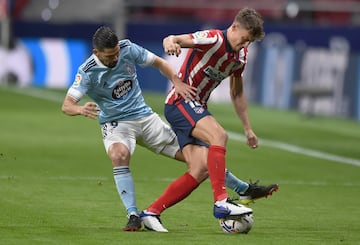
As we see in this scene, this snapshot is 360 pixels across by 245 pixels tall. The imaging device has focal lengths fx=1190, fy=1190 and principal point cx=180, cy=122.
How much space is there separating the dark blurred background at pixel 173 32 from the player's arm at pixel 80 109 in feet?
59.3

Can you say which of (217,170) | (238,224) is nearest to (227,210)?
(238,224)

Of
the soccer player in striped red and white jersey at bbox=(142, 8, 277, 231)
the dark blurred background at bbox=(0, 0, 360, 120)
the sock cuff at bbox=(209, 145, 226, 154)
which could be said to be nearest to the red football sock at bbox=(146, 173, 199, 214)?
the soccer player in striped red and white jersey at bbox=(142, 8, 277, 231)

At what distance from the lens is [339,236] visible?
10047mm

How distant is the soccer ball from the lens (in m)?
9.96

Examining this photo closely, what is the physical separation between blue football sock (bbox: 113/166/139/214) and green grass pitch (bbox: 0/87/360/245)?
0.25 metres

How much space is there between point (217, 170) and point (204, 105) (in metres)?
0.83

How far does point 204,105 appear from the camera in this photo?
10555 mm

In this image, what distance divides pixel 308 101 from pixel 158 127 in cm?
1765

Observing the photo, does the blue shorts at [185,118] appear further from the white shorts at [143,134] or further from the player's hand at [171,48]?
the player's hand at [171,48]

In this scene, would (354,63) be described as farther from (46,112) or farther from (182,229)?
(182,229)

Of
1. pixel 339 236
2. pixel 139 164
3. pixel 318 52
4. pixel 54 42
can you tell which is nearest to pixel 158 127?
pixel 339 236

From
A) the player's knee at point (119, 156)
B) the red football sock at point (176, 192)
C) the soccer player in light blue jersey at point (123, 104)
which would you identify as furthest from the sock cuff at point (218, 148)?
the player's knee at point (119, 156)

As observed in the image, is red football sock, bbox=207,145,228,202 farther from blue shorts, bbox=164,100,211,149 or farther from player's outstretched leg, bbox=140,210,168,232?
player's outstretched leg, bbox=140,210,168,232

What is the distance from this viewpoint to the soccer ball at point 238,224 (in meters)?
9.96
